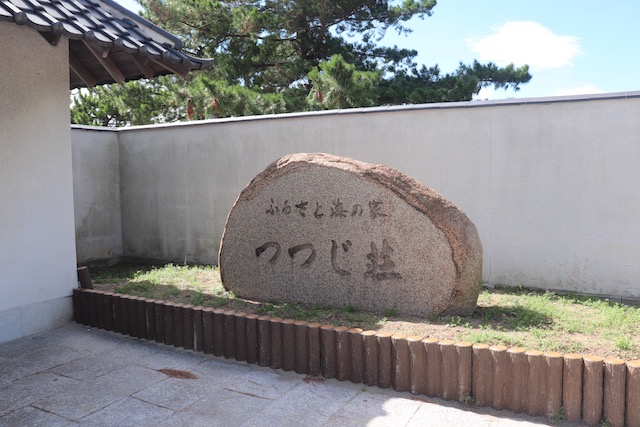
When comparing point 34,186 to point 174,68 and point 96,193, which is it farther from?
point 96,193

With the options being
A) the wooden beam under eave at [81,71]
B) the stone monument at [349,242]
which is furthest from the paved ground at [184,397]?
Answer: the wooden beam under eave at [81,71]

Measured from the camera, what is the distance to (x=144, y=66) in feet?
16.3

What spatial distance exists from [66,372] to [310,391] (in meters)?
1.95

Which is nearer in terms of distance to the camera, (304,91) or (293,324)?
(293,324)

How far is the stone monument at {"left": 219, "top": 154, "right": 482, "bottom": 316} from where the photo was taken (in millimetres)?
4285

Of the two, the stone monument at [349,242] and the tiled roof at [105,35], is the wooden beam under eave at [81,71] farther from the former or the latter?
the stone monument at [349,242]

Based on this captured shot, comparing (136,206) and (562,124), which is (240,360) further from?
(136,206)

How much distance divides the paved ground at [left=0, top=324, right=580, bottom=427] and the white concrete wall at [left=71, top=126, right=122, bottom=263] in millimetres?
4250

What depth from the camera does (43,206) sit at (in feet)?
16.1

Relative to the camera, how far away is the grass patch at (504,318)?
3650 millimetres

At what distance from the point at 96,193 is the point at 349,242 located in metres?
5.68

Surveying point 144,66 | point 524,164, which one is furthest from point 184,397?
point 524,164

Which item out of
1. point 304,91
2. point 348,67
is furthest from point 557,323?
point 304,91

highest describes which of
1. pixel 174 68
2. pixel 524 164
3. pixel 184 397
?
pixel 174 68
